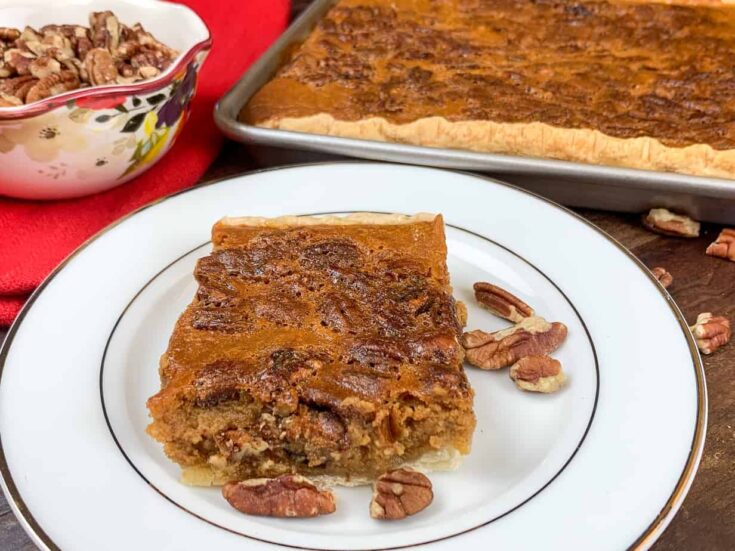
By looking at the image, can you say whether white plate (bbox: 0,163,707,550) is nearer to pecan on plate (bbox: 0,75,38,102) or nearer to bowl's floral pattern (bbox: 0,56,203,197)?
bowl's floral pattern (bbox: 0,56,203,197)

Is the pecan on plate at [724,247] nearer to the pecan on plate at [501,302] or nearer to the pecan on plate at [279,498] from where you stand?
the pecan on plate at [501,302]

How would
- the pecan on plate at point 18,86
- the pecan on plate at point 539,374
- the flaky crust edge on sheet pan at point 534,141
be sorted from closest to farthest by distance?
the pecan on plate at point 539,374 < the pecan on plate at point 18,86 < the flaky crust edge on sheet pan at point 534,141

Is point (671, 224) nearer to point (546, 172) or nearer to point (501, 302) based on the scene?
point (546, 172)

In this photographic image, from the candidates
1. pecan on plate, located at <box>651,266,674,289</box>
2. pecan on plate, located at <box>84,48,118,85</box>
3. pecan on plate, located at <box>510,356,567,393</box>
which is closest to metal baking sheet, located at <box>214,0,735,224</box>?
pecan on plate, located at <box>651,266,674,289</box>

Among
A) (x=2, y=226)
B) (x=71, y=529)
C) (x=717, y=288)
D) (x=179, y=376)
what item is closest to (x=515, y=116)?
(x=717, y=288)

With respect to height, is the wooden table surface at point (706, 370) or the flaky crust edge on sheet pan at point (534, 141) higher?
the flaky crust edge on sheet pan at point (534, 141)

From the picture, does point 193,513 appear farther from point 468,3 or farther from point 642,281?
point 468,3

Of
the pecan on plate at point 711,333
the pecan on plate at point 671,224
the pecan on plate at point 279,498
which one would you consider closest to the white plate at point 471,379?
the pecan on plate at point 279,498
